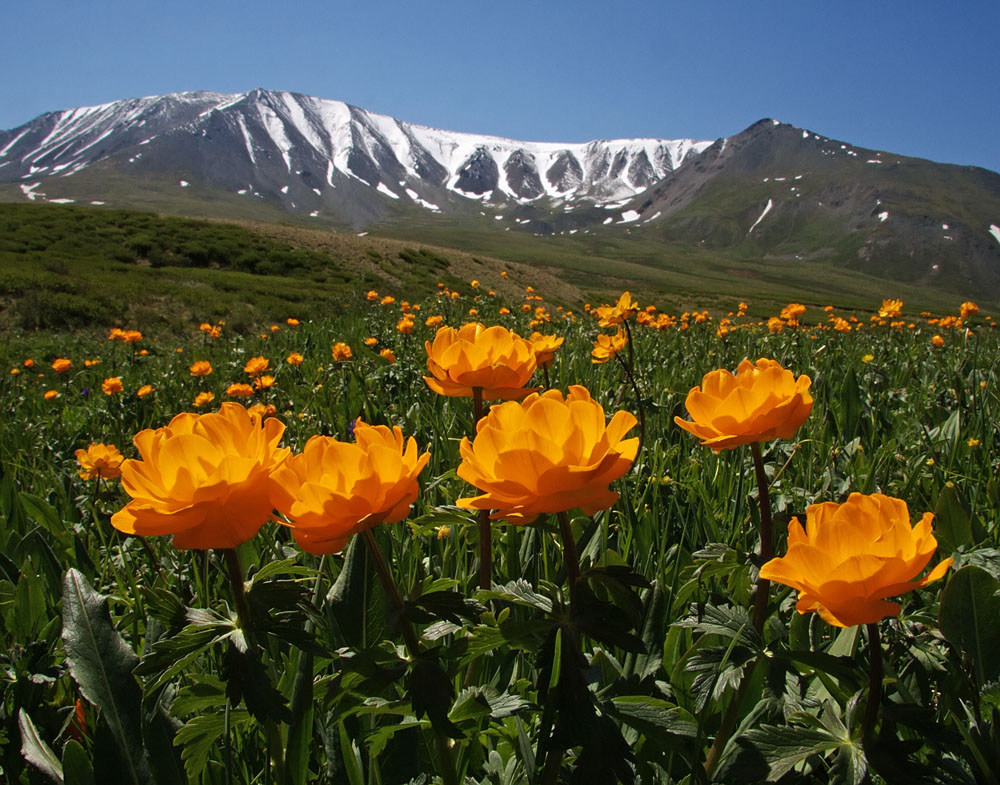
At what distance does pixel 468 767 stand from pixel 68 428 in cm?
391

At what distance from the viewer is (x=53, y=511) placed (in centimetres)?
184

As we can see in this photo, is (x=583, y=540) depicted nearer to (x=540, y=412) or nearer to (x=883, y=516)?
(x=540, y=412)

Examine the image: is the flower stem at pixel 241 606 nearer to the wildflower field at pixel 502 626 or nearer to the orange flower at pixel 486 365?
the wildflower field at pixel 502 626

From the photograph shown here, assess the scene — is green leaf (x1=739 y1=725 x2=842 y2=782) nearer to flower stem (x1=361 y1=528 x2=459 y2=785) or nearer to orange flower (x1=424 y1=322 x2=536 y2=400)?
flower stem (x1=361 y1=528 x2=459 y2=785)

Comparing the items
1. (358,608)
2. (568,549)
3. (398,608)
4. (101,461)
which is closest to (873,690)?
(568,549)

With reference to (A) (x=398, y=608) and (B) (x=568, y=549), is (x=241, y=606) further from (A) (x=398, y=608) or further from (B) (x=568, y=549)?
(B) (x=568, y=549)

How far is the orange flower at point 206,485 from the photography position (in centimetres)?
70

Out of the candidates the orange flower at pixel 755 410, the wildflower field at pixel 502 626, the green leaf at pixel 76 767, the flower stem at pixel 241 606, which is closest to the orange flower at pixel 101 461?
the wildflower field at pixel 502 626

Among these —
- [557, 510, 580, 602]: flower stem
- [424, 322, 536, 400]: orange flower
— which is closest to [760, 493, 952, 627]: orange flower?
[557, 510, 580, 602]: flower stem

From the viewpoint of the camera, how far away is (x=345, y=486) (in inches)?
29.9

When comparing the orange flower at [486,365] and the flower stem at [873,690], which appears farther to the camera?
the orange flower at [486,365]

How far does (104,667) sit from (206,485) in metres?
0.60

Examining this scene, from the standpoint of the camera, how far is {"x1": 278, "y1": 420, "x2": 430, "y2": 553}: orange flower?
2.20 feet

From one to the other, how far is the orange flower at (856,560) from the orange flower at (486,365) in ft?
1.83
